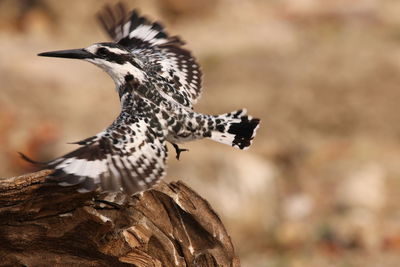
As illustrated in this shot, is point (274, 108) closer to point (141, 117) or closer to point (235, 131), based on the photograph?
point (235, 131)

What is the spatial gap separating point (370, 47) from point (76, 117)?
4899 mm

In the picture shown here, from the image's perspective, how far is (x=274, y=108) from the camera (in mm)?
12859

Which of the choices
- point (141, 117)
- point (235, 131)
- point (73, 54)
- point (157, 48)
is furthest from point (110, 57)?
point (157, 48)

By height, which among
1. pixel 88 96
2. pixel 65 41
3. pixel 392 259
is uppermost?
pixel 65 41

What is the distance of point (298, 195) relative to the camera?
1102cm

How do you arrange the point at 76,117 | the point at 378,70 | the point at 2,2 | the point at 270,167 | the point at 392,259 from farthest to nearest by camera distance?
the point at 2,2 → the point at 378,70 → the point at 76,117 → the point at 270,167 → the point at 392,259

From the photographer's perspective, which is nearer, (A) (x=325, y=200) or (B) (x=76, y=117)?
(A) (x=325, y=200)

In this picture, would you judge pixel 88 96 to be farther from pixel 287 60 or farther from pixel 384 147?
pixel 384 147

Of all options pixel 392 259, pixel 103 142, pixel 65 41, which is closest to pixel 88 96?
pixel 65 41

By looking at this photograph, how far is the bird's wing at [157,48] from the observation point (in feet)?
18.6

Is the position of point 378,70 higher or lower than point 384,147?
higher

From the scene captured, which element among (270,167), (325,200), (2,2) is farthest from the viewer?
(2,2)

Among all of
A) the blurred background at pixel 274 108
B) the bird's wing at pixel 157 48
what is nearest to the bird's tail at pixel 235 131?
the bird's wing at pixel 157 48

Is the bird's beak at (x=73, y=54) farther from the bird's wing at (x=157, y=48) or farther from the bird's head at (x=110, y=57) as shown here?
the bird's wing at (x=157, y=48)
